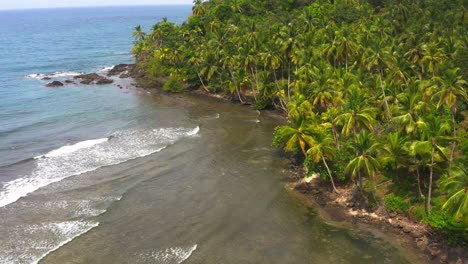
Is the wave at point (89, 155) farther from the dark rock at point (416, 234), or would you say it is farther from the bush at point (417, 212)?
the dark rock at point (416, 234)

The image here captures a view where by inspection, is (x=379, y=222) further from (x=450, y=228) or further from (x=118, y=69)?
(x=118, y=69)

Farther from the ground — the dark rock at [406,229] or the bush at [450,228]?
the bush at [450,228]

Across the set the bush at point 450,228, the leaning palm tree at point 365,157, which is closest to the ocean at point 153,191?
the bush at point 450,228

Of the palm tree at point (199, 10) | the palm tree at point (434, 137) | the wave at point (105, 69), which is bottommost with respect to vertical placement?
the wave at point (105, 69)

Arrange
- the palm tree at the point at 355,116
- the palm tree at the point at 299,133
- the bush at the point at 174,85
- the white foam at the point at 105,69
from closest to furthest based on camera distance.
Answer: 1. the palm tree at the point at 355,116
2. the palm tree at the point at 299,133
3. the bush at the point at 174,85
4. the white foam at the point at 105,69

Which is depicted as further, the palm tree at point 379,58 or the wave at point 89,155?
the wave at point 89,155

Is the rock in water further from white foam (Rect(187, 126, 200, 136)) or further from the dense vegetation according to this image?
white foam (Rect(187, 126, 200, 136))

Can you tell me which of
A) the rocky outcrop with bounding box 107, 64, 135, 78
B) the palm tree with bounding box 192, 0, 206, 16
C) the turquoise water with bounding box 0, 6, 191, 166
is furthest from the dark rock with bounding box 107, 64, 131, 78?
the palm tree with bounding box 192, 0, 206, 16
